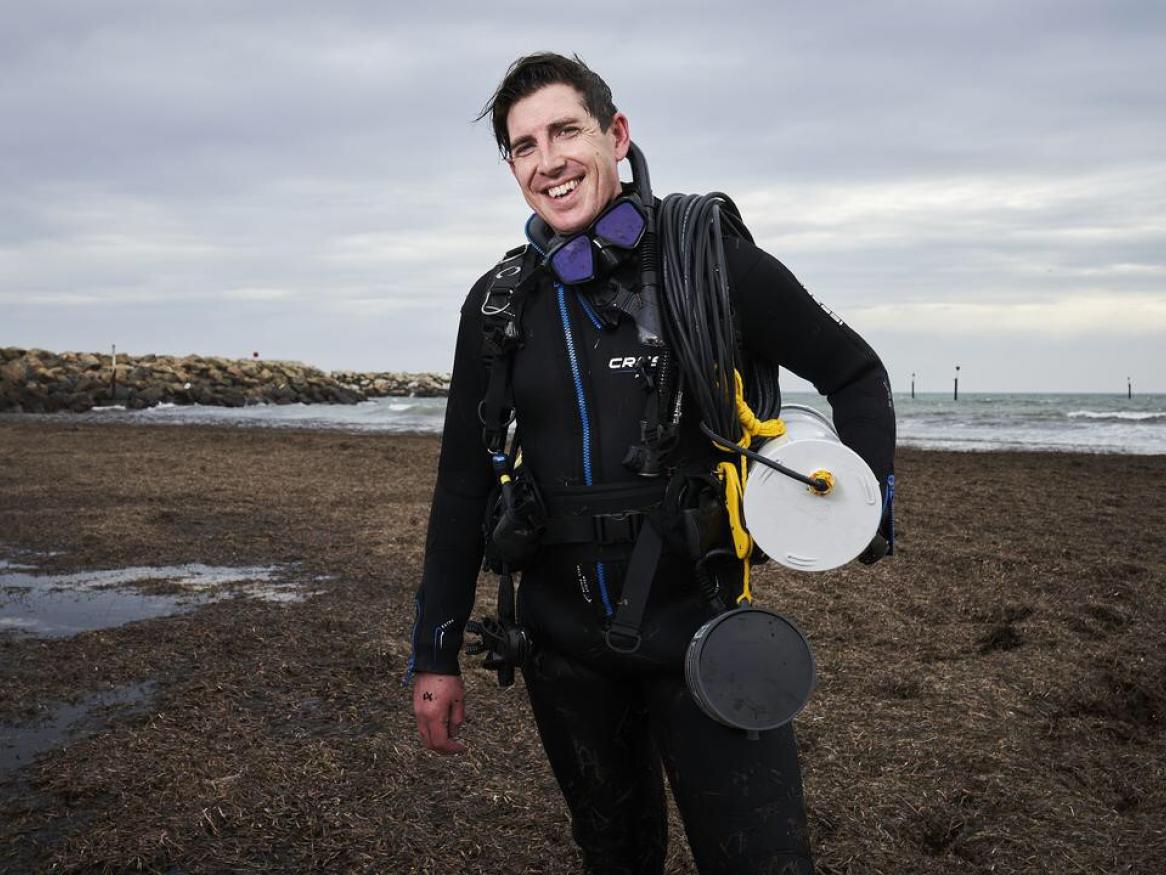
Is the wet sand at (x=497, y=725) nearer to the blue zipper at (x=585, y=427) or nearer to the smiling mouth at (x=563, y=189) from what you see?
the blue zipper at (x=585, y=427)

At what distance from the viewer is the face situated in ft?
8.32

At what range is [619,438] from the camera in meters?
2.50

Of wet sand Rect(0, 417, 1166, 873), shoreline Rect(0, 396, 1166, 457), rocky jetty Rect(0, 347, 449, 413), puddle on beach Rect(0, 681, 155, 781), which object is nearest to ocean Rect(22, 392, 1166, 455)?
shoreline Rect(0, 396, 1166, 457)

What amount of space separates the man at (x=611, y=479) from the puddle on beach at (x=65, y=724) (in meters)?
3.04

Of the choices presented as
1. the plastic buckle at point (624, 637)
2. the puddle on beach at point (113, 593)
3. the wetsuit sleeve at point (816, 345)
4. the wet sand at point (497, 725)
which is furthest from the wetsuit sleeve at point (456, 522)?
the puddle on beach at point (113, 593)

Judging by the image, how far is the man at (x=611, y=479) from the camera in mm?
2373

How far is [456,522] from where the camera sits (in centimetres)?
286

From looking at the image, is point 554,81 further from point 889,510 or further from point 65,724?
point 65,724

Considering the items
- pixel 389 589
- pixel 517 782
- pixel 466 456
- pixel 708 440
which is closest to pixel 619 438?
pixel 708 440

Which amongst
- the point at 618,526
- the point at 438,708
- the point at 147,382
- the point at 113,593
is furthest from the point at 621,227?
the point at 147,382

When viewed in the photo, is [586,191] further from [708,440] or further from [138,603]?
[138,603]

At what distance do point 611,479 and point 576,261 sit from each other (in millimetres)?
522

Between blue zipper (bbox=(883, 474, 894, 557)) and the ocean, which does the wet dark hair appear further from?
the ocean

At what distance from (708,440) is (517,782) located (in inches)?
102
